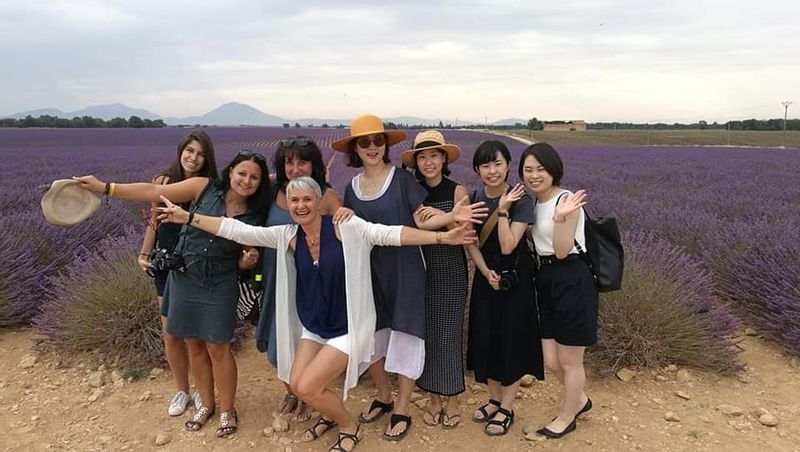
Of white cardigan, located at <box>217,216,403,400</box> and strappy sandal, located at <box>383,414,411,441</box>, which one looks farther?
strappy sandal, located at <box>383,414,411,441</box>

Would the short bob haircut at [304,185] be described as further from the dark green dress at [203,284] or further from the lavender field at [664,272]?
the lavender field at [664,272]

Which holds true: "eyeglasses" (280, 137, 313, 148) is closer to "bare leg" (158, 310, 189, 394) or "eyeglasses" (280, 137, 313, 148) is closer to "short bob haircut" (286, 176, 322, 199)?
"short bob haircut" (286, 176, 322, 199)

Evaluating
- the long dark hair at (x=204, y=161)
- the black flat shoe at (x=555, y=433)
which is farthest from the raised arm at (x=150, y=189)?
the black flat shoe at (x=555, y=433)

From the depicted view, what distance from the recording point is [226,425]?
2721 mm

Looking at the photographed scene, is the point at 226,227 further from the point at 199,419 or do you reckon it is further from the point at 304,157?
the point at 199,419

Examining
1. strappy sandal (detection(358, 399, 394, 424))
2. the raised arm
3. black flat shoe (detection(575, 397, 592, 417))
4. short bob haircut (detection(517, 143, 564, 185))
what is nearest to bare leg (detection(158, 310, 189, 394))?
the raised arm

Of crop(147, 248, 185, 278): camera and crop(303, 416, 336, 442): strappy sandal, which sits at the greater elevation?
crop(147, 248, 185, 278): camera

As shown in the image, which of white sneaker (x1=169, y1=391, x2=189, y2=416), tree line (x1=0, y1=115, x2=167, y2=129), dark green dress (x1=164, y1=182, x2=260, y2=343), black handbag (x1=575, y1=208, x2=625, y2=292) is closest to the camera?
black handbag (x1=575, y1=208, x2=625, y2=292)

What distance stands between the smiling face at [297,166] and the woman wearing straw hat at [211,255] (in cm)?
13

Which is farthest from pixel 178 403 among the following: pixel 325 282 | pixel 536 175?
pixel 536 175

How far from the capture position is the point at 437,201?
2580 mm

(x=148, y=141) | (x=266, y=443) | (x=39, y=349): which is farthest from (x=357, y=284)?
(x=148, y=141)

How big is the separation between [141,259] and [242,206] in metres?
0.63

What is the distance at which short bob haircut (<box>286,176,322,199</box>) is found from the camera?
7.73 feet
